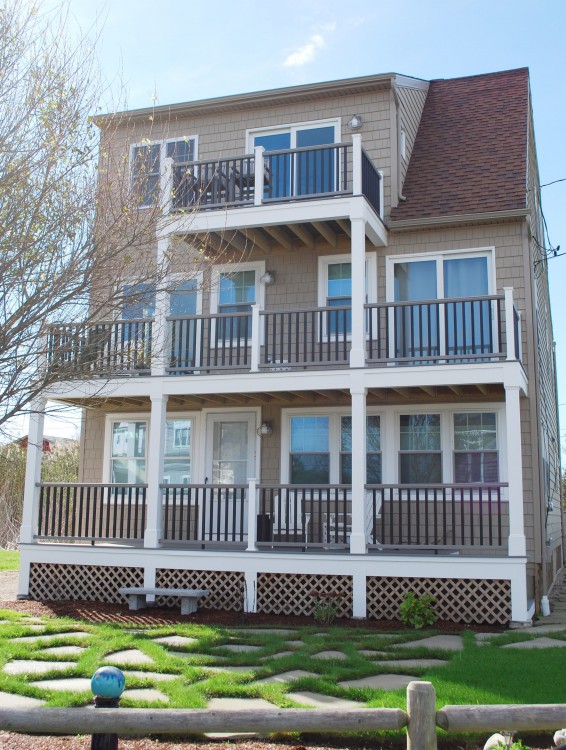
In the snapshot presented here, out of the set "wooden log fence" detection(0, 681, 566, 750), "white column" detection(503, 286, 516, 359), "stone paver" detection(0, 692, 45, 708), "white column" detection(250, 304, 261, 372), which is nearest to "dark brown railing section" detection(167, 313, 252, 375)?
"white column" detection(250, 304, 261, 372)

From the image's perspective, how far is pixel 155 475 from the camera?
43.8ft

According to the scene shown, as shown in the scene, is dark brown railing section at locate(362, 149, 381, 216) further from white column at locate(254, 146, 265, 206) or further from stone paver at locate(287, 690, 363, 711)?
stone paver at locate(287, 690, 363, 711)

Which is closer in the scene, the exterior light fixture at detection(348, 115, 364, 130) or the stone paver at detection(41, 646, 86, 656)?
the stone paver at detection(41, 646, 86, 656)

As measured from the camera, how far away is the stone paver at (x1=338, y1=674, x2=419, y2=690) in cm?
750

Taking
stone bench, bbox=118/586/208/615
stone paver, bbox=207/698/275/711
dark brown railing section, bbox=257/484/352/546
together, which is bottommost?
stone paver, bbox=207/698/275/711

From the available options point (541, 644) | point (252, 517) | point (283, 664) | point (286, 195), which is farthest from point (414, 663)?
point (286, 195)

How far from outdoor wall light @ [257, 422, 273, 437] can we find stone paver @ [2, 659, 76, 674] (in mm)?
7033

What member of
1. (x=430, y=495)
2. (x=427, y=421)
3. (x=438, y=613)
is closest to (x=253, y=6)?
(x=427, y=421)

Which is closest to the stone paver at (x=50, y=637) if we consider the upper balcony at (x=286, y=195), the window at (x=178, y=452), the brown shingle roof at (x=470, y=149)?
the window at (x=178, y=452)

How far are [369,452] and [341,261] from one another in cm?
364

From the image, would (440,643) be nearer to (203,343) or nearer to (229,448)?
(229,448)

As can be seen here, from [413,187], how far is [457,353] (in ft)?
13.6

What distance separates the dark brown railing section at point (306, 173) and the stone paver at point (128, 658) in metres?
7.91

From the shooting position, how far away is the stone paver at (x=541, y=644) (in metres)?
9.68
